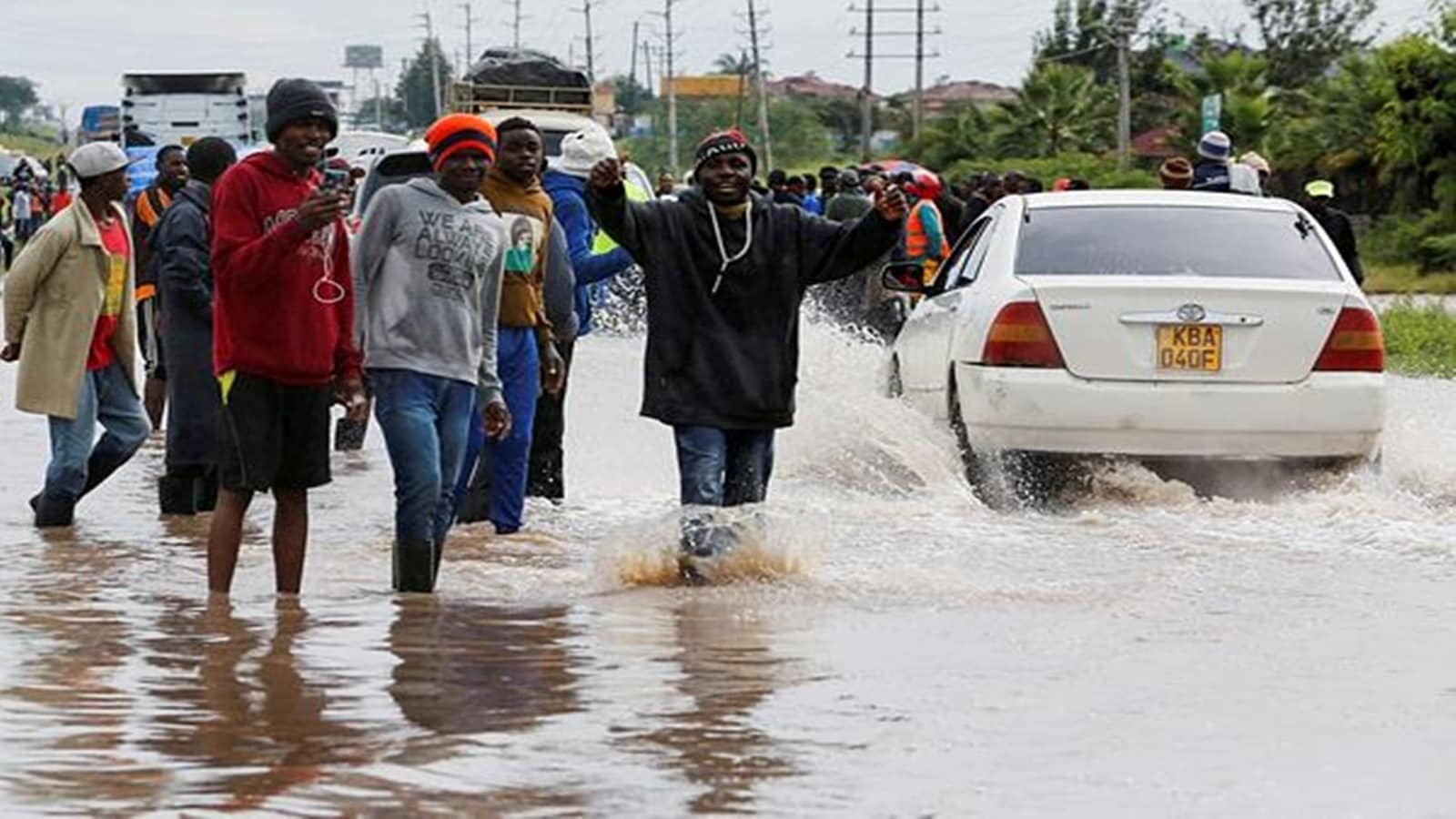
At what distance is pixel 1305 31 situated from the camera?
86.9 m

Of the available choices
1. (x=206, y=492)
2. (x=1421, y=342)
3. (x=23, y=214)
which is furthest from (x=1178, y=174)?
(x=23, y=214)

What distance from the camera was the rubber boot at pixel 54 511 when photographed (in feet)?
39.3

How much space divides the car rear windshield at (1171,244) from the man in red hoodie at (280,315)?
13.8 ft

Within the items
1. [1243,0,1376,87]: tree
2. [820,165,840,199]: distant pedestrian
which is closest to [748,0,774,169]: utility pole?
[1243,0,1376,87]: tree

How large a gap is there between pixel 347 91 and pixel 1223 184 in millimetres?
168079

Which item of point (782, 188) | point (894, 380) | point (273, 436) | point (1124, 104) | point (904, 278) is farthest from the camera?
point (1124, 104)

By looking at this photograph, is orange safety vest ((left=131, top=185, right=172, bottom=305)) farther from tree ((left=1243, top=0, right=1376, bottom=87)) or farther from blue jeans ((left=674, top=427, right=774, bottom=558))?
tree ((left=1243, top=0, right=1376, bottom=87))

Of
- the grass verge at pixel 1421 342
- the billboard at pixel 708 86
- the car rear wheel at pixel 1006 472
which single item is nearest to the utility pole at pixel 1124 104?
the grass verge at pixel 1421 342

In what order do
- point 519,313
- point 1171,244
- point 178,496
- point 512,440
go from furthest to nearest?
1. point 1171,244
2. point 178,496
3. point 512,440
4. point 519,313

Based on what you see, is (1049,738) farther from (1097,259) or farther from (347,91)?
(347,91)

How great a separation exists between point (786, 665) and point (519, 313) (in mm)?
3377

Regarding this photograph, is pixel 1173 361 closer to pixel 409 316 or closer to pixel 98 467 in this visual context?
pixel 409 316

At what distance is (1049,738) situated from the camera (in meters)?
6.88

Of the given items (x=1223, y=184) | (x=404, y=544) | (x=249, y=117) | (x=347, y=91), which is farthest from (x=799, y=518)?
(x=347, y=91)
